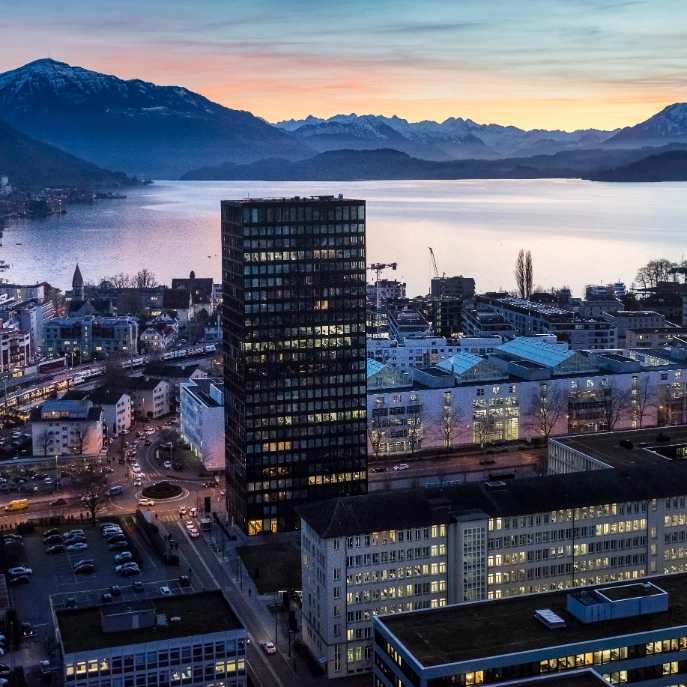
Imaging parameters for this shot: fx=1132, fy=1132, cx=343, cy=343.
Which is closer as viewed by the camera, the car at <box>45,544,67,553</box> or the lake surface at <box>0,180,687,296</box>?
the car at <box>45,544,67,553</box>

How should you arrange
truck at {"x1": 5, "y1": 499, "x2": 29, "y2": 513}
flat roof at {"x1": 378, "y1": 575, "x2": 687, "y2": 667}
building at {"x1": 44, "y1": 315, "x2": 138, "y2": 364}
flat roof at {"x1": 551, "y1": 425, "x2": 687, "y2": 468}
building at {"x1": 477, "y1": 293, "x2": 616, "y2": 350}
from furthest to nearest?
building at {"x1": 44, "y1": 315, "x2": 138, "y2": 364} → building at {"x1": 477, "y1": 293, "x2": 616, "y2": 350} → truck at {"x1": 5, "y1": 499, "x2": 29, "y2": 513} → flat roof at {"x1": 551, "y1": 425, "x2": 687, "y2": 468} → flat roof at {"x1": 378, "y1": 575, "x2": 687, "y2": 667}

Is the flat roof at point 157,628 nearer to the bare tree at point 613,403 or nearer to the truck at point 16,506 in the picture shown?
the truck at point 16,506

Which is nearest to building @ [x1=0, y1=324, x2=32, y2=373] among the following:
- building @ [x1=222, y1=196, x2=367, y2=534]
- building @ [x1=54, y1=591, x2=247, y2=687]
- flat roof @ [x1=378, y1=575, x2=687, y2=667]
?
building @ [x1=222, y1=196, x2=367, y2=534]

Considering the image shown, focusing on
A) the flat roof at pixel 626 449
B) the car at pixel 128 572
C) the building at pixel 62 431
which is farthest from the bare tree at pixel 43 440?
the flat roof at pixel 626 449

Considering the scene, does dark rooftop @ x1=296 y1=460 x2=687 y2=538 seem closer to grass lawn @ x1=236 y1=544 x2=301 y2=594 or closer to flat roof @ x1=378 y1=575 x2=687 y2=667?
flat roof @ x1=378 y1=575 x2=687 y2=667

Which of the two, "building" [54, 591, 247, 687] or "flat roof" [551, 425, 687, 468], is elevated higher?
"flat roof" [551, 425, 687, 468]

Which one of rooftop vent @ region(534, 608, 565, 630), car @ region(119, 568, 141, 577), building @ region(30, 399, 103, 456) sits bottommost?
car @ region(119, 568, 141, 577)

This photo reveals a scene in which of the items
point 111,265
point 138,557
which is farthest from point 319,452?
point 111,265
